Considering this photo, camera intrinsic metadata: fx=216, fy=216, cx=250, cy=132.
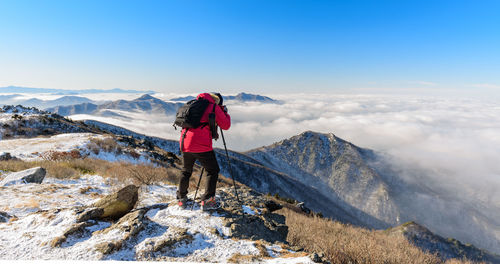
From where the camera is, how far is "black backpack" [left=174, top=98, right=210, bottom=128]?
452 cm

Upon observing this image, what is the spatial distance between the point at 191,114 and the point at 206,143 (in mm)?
712

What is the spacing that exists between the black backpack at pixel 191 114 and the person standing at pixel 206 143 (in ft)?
0.29

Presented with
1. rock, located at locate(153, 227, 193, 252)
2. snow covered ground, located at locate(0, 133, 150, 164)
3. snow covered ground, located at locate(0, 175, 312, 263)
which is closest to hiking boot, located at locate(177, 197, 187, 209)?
snow covered ground, located at locate(0, 175, 312, 263)

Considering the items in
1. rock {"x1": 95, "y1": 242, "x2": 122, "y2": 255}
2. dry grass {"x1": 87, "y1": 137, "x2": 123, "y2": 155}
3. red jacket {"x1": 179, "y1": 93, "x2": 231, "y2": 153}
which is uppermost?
red jacket {"x1": 179, "y1": 93, "x2": 231, "y2": 153}

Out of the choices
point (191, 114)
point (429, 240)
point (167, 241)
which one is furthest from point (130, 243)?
point (429, 240)

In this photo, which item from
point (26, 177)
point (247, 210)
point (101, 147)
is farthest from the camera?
point (101, 147)

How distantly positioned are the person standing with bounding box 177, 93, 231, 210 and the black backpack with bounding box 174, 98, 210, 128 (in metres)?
0.09

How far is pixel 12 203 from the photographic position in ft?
18.1

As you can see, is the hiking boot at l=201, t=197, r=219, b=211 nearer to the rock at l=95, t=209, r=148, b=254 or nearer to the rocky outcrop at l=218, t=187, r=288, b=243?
the rocky outcrop at l=218, t=187, r=288, b=243

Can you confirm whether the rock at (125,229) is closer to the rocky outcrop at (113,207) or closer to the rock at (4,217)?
the rocky outcrop at (113,207)

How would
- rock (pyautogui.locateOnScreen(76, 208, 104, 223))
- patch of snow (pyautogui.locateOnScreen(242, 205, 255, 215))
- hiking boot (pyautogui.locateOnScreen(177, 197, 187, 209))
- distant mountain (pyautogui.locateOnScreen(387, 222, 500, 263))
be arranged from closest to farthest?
rock (pyautogui.locateOnScreen(76, 208, 104, 223)) < hiking boot (pyautogui.locateOnScreen(177, 197, 187, 209)) < patch of snow (pyautogui.locateOnScreen(242, 205, 255, 215)) < distant mountain (pyautogui.locateOnScreen(387, 222, 500, 263))

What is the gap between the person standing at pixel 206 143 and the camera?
15.5ft

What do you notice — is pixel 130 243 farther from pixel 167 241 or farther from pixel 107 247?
pixel 167 241

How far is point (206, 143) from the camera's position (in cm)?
477
